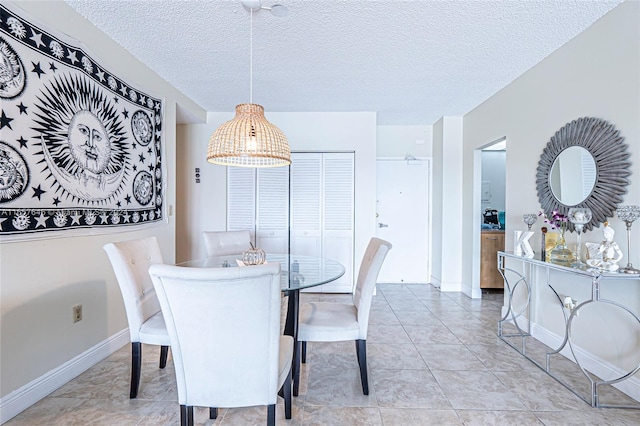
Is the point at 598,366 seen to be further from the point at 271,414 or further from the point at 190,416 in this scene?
the point at 190,416

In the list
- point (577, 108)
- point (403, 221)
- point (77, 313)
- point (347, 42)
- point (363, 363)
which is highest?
point (347, 42)

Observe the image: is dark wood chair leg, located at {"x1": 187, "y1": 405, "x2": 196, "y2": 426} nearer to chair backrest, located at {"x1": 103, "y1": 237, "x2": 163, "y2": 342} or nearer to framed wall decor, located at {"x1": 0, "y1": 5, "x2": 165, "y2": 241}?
chair backrest, located at {"x1": 103, "y1": 237, "x2": 163, "y2": 342}

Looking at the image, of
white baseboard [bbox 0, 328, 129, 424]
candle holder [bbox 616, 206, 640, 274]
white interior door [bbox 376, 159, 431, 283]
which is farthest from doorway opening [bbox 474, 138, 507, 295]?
white baseboard [bbox 0, 328, 129, 424]

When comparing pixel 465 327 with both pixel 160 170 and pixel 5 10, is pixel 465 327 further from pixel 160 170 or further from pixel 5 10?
pixel 5 10

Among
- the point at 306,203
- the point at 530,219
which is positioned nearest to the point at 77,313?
the point at 306,203

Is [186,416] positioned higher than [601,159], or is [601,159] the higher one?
[601,159]

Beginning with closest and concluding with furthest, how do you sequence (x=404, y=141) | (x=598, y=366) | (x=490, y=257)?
1. (x=598, y=366)
2. (x=490, y=257)
3. (x=404, y=141)

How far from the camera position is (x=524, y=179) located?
2863 millimetres

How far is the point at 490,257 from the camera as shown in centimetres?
Answer: 395

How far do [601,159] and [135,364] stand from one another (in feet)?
10.7

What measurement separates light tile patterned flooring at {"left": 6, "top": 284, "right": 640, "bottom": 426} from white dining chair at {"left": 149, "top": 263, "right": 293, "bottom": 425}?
0.57 meters

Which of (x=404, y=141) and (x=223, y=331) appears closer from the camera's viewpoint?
(x=223, y=331)

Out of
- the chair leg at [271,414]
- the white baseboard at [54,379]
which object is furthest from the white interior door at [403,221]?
the chair leg at [271,414]

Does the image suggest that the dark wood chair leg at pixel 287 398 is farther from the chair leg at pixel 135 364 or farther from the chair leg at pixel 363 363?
the chair leg at pixel 135 364
